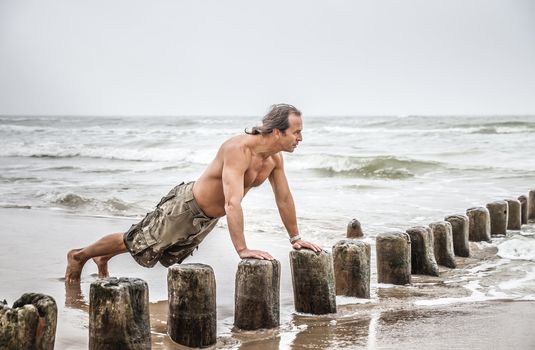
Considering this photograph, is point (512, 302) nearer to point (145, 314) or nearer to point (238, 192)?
point (238, 192)

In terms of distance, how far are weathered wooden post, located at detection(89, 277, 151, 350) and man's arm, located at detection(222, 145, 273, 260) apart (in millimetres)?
987

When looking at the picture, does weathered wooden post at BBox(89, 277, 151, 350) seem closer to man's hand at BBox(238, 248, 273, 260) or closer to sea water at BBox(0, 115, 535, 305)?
man's hand at BBox(238, 248, 273, 260)

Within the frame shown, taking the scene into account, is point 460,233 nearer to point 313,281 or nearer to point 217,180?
point 313,281

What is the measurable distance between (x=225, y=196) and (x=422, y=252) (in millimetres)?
2601

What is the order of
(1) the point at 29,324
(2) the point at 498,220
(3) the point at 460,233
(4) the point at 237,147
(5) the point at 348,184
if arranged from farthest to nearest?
1. (5) the point at 348,184
2. (2) the point at 498,220
3. (3) the point at 460,233
4. (4) the point at 237,147
5. (1) the point at 29,324

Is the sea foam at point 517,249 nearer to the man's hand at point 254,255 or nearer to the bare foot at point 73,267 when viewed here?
the man's hand at point 254,255

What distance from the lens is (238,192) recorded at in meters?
4.89

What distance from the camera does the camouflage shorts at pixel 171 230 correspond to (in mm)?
5215

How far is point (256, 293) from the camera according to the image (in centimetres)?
467

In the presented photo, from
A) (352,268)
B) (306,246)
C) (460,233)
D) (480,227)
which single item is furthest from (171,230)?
(480,227)

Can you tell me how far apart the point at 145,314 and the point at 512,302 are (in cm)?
315

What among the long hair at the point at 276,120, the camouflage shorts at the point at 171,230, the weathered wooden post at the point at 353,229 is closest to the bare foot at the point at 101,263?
the camouflage shorts at the point at 171,230

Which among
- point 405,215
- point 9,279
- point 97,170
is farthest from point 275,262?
point 97,170

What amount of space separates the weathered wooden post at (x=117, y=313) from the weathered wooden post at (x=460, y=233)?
475 centimetres
